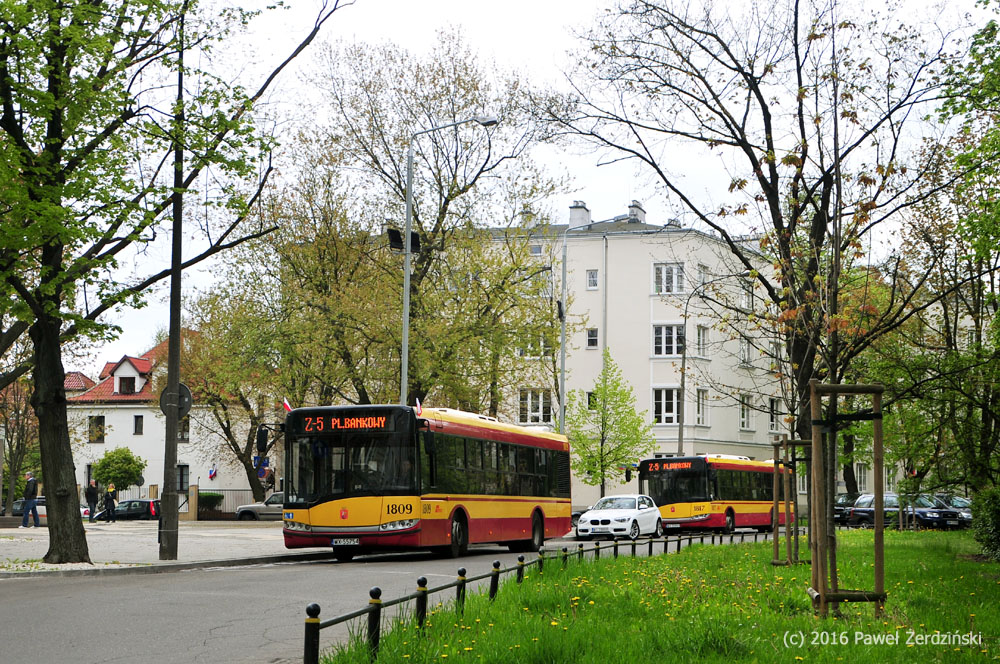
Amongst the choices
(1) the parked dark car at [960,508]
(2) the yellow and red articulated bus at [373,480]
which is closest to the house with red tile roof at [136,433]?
(1) the parked dark car at [960,508]

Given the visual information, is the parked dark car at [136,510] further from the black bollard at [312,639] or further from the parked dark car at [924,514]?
the black bollard at [312,639]

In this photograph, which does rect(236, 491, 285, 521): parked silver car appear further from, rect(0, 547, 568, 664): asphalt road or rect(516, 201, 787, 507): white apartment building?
rect(0, 547, 568, 664): asphalt road

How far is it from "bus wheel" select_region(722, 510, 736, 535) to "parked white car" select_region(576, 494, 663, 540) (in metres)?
5.65

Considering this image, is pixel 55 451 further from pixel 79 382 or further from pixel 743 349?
pixel 79 382

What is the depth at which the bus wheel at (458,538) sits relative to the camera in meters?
24.2

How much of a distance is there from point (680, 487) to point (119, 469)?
127ft

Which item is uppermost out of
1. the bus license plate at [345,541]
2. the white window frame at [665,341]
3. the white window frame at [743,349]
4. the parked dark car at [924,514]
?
the white window frame at [665,341]

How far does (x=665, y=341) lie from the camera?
7231 cm

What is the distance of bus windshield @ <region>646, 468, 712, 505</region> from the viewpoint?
44.2m

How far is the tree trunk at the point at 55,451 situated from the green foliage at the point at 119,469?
170ft

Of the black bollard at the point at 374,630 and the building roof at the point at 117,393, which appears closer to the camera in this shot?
the black bollard at the point at 374,630

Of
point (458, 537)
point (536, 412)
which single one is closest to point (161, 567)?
point (458, 537)

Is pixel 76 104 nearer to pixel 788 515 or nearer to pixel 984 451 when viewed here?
pixel 788 515

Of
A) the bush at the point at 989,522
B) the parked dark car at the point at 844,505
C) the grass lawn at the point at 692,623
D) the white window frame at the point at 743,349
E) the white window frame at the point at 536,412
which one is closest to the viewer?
the grass lawn at the point at 692,623
